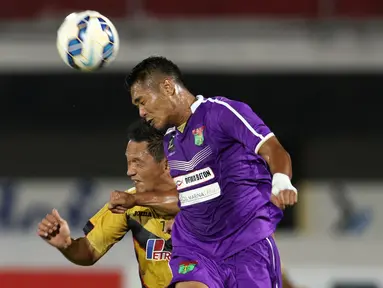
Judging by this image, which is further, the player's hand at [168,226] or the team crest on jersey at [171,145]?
the player's hand at [168,226]

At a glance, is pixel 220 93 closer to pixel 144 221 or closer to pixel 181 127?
pixel 144 221

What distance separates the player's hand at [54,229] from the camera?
609 cm

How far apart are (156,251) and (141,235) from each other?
0.16 meters

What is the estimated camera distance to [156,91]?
5844 millimetres

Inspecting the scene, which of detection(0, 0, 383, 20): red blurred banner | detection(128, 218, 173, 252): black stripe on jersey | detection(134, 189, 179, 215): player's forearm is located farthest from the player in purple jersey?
detection(0, 0, 383, 20): red blurred banner

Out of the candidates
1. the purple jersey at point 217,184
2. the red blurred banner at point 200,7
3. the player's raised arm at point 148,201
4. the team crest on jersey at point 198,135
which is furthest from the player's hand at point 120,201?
the red blurred banner at point 200,7

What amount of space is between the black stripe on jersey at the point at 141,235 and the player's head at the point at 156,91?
973 millimetres

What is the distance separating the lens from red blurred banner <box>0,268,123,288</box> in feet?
→ 33.5

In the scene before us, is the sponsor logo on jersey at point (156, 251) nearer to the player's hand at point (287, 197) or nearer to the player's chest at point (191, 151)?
the player's chest at point (191, 151)

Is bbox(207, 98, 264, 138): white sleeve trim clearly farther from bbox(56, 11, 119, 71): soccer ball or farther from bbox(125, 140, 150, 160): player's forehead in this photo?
bbox(56, 11, 119, 71): soccer ball

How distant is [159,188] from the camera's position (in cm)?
647

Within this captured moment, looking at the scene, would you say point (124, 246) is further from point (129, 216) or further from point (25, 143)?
point (25, 143)

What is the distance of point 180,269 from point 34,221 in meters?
11.1

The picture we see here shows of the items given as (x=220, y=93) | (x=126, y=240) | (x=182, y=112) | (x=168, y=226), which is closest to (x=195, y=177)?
(x=182, y=112)
